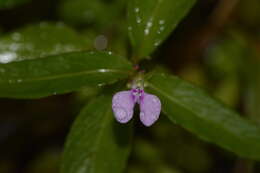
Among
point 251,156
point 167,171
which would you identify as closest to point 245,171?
point 167,171

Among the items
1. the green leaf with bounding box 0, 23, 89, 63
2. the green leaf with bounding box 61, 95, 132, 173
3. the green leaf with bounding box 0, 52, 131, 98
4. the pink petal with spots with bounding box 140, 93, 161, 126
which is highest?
the green leaf with bounding box 0, 23, 89, 63

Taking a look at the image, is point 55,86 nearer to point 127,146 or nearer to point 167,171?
point 127,146

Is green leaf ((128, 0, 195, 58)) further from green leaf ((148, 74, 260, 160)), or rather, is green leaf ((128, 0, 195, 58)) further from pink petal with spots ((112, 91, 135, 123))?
pink petal with spots ((112, 91, 135, 123))

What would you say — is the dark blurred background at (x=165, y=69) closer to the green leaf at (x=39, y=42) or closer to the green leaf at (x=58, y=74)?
the green leaf at (x=39, y=42)

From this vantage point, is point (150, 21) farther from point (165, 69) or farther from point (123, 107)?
point (165, 69)

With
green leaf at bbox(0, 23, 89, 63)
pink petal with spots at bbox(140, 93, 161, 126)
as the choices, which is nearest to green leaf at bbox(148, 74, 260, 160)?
pink petal with spots at bbox(140, 93, 161, 126)

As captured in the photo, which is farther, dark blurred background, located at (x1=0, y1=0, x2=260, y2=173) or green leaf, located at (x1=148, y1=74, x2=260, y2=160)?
dark blurred background, located at (x1=0, y1=0, x2=260, y2=173)

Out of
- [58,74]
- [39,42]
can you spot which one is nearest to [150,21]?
[58,74]

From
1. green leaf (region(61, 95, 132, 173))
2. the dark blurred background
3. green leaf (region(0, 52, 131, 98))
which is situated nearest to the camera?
green leaf (region(0, 52, 131, 98))
